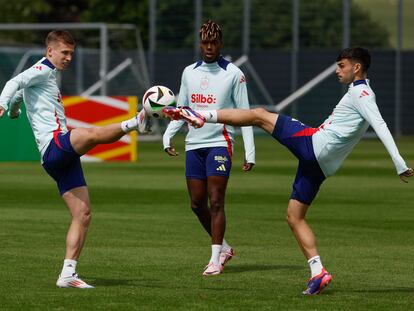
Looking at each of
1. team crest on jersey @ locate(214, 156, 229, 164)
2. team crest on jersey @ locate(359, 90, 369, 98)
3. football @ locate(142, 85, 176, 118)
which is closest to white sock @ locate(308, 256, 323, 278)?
team crest on jersey @ locate(359, 90, 369, 98)

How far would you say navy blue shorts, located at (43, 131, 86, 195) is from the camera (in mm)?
11695

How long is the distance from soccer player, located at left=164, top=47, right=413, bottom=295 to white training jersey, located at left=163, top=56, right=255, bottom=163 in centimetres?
171

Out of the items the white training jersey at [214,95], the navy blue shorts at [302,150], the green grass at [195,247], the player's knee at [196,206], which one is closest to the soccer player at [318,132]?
the navy blue shorts at [302,150]

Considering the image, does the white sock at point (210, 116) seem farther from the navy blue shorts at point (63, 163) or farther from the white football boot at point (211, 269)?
the white football boot at point (211, 269)

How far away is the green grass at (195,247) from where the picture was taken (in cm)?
1112

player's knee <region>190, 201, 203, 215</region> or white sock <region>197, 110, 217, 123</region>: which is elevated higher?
white sock <region>197, 110, 217, 123</region>

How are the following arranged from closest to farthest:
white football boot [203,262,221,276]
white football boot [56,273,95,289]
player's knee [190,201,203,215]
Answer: white football boot [56,273,95,289]
white football boot [203,262,221,276]
player's knee [190,201,203,215]

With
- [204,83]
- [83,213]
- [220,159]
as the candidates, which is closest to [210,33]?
[204,83]

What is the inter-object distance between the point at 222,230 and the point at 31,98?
2.49 metres

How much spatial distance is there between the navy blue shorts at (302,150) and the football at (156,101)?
0.96 metres

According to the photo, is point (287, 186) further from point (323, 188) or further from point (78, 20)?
point (78, 20)

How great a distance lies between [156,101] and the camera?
11.5 meters

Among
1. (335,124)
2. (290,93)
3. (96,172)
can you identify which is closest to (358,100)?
(335,124)

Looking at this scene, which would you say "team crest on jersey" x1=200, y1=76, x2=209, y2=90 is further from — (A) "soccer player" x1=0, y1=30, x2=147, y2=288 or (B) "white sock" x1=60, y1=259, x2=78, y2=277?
(B) "white sock" x1=60, y1=259, x2=78, y2=277
